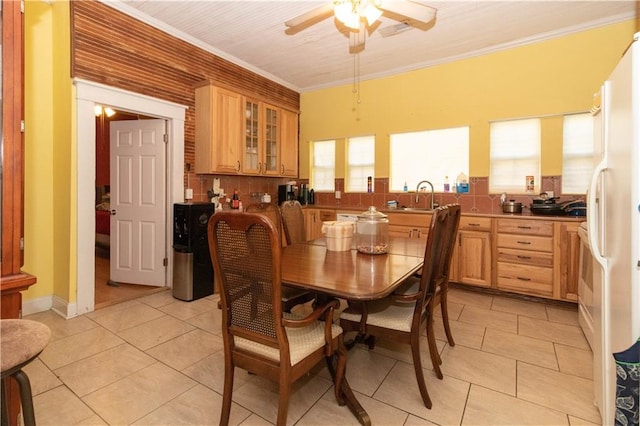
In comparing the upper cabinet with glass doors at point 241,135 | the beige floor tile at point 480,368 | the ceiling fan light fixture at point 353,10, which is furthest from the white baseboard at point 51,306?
the ceiling fan light fixture at point 353,10

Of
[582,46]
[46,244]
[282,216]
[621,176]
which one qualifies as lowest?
[46,244]

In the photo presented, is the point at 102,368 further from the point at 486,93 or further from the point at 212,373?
the point at 486,93

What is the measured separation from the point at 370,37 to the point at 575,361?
3707 millimetres

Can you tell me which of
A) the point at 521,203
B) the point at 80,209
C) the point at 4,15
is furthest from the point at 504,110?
the point at 80,209

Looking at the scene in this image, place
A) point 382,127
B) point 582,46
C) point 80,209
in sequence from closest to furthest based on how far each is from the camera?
1. point 80,209
2. point 582,46
3. point 382,127

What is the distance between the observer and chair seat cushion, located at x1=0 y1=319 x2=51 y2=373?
89 centimetres

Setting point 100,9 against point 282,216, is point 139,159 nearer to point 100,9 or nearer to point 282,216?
point 100,9

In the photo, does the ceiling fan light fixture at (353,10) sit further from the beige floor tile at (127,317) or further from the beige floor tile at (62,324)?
the beige floor tile at (62,324)

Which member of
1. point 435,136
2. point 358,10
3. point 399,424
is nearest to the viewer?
point 399,424

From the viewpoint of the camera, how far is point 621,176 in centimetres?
133

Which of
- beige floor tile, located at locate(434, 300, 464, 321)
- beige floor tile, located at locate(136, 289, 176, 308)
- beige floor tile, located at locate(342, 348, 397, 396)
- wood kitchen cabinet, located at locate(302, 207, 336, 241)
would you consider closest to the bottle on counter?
wood kitchen cabinet, located at locate(302, 207, 336, 241)

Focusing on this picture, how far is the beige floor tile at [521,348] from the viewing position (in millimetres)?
2262

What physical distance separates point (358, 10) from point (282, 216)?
168cm

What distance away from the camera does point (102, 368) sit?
2.12 m
